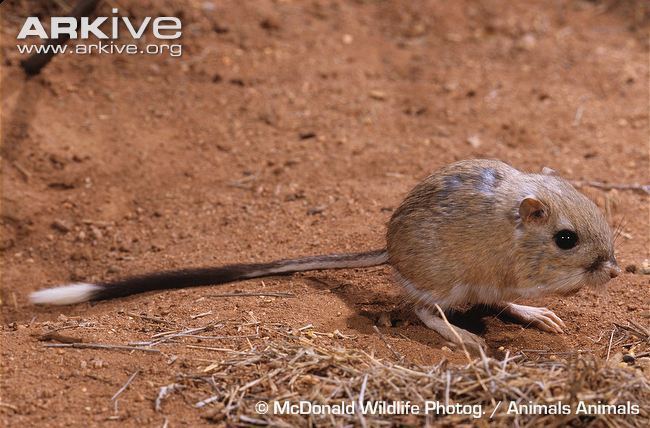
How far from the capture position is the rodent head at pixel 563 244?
4242mm

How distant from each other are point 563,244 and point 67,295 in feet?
9.48

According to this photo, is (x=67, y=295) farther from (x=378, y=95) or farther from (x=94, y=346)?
(x=378, y=95)

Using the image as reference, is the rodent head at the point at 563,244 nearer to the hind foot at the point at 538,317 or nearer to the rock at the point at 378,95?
the hind foot at the point at 538,317

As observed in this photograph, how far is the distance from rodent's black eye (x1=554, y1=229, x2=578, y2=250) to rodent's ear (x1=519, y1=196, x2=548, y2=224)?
12 cm

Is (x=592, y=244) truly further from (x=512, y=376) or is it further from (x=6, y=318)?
(x=6, y=318)

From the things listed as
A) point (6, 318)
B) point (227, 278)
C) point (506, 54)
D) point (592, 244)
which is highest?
point (506, 54)

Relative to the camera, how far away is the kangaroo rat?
14.0ft

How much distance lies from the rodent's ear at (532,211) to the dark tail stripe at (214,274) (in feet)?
3.20

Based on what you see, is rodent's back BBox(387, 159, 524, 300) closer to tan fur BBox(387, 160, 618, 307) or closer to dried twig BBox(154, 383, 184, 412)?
tan fur BBox(387, 160, 618, 307)

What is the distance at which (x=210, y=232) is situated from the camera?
5734 mm

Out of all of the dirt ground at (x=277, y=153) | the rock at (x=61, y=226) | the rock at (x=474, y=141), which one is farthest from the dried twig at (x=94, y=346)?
the rock at (x=474, y=141)

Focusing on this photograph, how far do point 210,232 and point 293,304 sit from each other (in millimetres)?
1425

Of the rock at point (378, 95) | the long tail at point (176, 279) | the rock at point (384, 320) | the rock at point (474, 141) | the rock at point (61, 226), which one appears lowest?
the rock at point (384, 320)

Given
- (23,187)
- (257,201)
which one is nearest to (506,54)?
(257,201)
